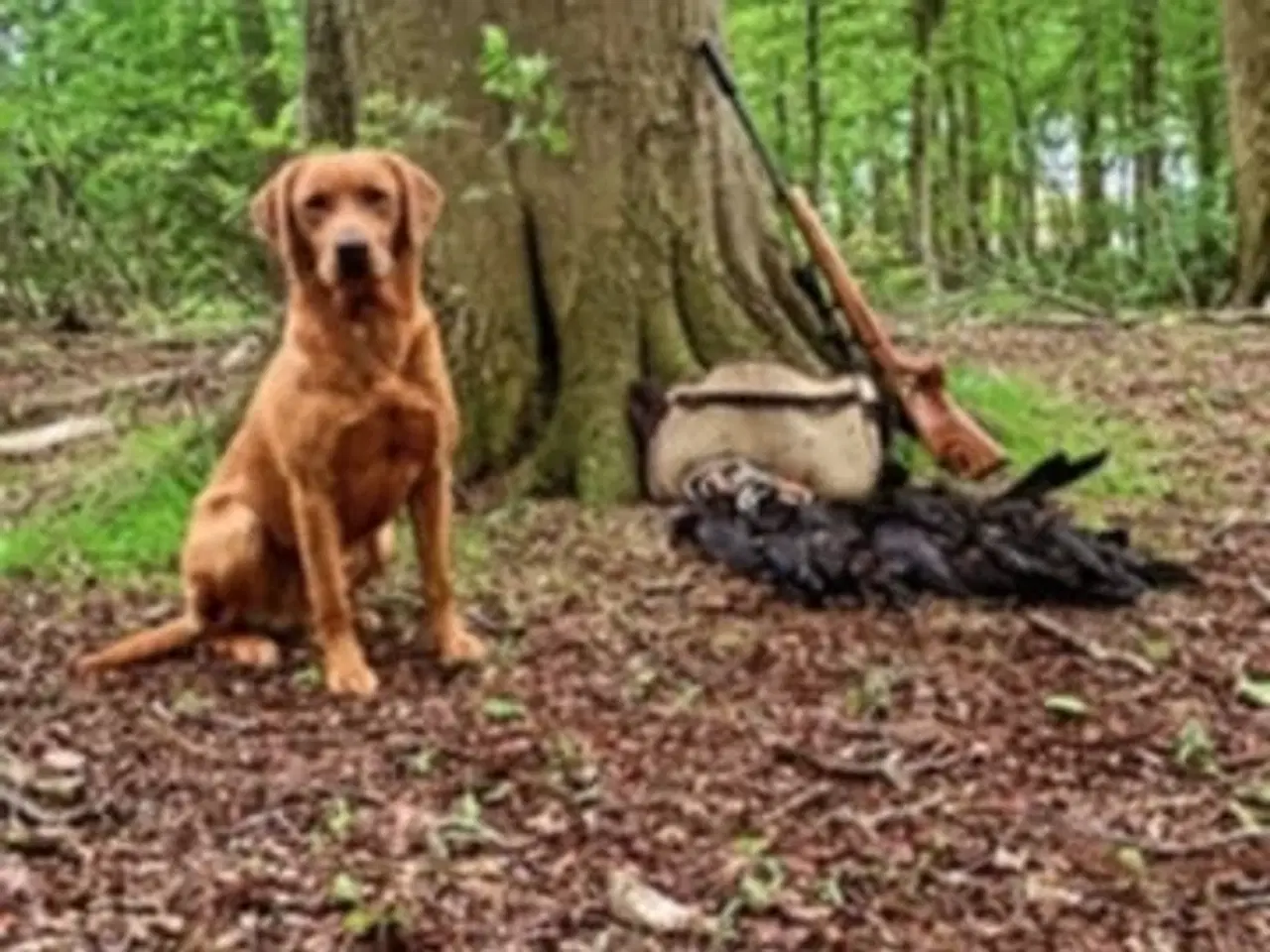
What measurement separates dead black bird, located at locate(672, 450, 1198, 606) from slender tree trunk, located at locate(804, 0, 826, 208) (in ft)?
34.0

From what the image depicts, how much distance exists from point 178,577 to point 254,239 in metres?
5.53

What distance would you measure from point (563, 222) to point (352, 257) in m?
1.83

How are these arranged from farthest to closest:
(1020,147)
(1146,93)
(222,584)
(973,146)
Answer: (973,146)
(1020,147)
(1146,93)
(222,584)

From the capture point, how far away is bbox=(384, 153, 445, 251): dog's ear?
4.48 m

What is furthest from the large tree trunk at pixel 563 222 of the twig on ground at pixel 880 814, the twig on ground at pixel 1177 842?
the twig on ground at pixel 1177 842

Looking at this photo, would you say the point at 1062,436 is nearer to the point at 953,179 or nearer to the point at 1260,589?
the point at 1260,589

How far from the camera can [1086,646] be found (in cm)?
462

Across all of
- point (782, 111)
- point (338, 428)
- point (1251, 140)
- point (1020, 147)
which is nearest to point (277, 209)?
point (338, 428)

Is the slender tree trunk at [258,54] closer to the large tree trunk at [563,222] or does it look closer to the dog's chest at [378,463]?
the large tree trunk at [563,222]

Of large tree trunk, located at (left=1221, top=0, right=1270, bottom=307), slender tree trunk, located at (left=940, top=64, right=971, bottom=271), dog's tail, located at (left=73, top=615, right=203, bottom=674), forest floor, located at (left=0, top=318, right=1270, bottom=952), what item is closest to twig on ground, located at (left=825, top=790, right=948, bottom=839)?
forest floor, located at (left=0, top=318, right=1270, bottom=952)

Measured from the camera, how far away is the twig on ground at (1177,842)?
3510 millimetres

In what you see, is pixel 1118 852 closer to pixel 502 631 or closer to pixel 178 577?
pixel 502 631

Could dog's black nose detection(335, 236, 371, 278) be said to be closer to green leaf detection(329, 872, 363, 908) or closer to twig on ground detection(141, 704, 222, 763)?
twig on ground detection(141, 704, 222, 763)

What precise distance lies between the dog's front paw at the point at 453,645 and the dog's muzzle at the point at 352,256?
83 cm
